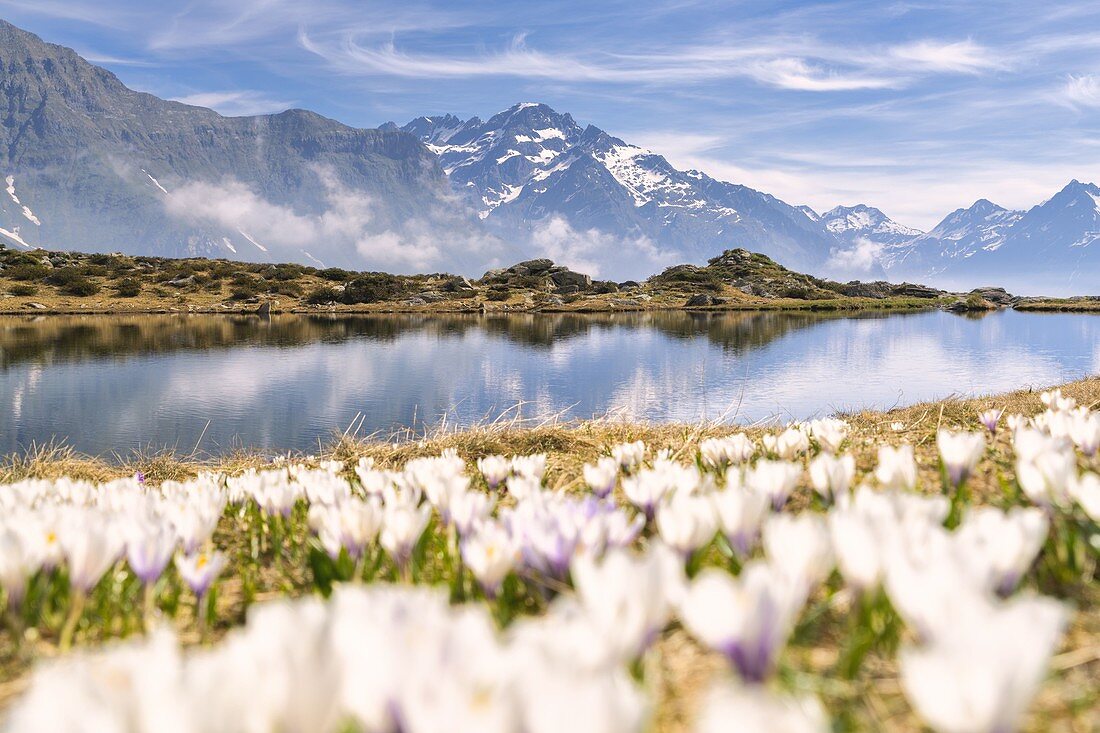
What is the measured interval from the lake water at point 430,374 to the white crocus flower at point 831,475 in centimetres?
582

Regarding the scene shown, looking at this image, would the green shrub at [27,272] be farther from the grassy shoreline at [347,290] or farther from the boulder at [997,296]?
the boulder at [997,296]

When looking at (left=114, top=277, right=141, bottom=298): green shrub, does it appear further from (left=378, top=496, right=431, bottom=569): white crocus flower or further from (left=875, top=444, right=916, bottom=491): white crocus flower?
(left=875, top=444, right=916, bottom=491): white crocus flower

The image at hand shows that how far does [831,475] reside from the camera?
231cm

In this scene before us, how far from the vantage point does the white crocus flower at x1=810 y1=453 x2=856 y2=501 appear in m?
2.27

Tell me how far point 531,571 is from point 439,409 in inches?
766

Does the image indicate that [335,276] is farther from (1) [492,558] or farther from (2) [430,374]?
(1) [492,558]

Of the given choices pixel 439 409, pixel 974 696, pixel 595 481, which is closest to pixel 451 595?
pixel 595 481

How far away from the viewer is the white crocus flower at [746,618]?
3.63 feet

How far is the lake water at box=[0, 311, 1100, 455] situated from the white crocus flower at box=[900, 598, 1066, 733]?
7.29 meters

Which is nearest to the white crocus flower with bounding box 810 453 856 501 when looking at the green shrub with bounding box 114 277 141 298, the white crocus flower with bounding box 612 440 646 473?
the white crocus flower with bounding box 612 440 646 473

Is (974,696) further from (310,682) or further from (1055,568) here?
(1055,568)

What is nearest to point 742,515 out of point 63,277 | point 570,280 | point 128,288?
point 128,288

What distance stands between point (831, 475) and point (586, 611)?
142cm

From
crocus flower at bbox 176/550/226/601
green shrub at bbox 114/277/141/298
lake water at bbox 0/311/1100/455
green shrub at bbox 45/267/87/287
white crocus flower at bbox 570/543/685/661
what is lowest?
lake water at bbox 0/311/1100/455
